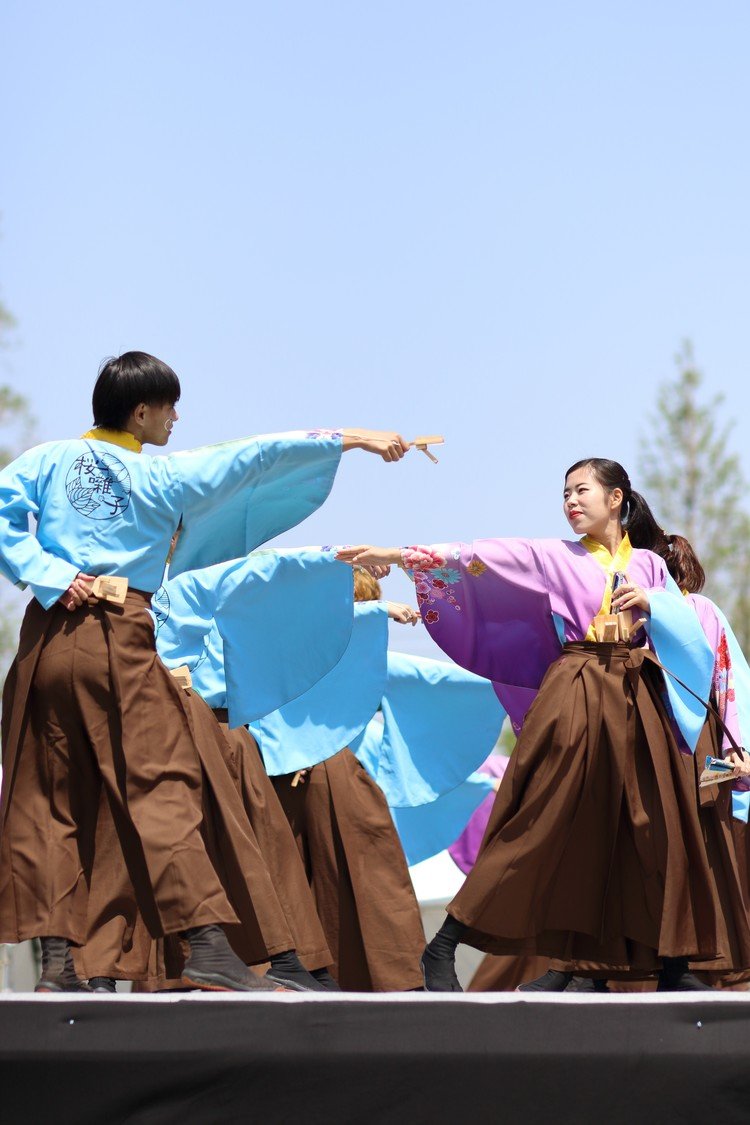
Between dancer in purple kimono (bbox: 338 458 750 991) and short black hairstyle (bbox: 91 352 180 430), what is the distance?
1.29 m

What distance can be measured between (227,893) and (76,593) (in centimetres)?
98

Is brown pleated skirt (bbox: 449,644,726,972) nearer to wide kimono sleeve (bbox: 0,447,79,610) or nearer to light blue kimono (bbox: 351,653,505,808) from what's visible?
wide kimono sleeve (bbox: 0,447,79,610)

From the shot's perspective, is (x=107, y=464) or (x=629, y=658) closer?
(x=107, y=464)

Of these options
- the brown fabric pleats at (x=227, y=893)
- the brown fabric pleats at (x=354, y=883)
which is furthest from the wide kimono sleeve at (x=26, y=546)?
the brown fabric pleats at (x=354, y=883)

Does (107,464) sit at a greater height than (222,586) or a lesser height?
greater

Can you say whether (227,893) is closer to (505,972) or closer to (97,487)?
(97,487)

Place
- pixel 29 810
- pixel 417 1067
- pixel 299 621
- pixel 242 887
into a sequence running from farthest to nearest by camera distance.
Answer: pixel 299 621 → pixel 242 887 → pixel 29 810 → pixel 417 1067

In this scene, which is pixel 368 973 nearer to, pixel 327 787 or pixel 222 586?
pixel 327 787

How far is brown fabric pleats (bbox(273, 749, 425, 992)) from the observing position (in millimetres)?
5820

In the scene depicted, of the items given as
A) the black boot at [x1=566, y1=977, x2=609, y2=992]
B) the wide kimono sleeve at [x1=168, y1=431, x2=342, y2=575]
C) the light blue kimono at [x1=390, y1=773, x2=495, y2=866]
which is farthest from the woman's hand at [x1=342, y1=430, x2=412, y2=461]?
the light blue kimono at [x1=390, y1=773, x2=495, y2=866]

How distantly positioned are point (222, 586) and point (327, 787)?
1.21 metres

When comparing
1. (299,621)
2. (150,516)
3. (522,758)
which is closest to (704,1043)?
(522,758)

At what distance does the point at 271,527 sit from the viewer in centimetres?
438

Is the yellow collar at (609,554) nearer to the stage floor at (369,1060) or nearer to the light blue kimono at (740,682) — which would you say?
the light blue kimono at (740,682)
